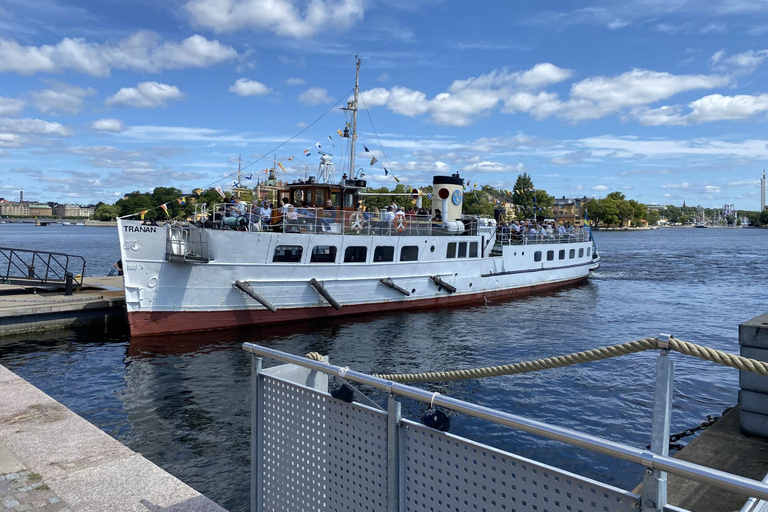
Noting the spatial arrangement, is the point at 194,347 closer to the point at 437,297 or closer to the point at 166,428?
the point at 166,428

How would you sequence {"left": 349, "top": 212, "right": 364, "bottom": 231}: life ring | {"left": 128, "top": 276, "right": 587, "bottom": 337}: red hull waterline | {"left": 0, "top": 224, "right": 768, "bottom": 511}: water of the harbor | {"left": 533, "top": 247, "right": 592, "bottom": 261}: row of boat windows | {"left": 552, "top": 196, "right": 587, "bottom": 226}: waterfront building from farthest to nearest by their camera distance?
{"left": 552, "top": 196, "right": 587, "bottom": 226}: waterfront building < {"left": 533, "top": 247, "right": 592, "bottom": 261}: row of boat windows < {"left": 349, "top": 212, "right": 364, "bottom": 231}: life ring < {"left": 128, "top": 276, "right": 587, "bottom": 337}: red hull waterline < {"left": 0, "top": 224, "right": 768, "bottom": 511}: water of the harbor

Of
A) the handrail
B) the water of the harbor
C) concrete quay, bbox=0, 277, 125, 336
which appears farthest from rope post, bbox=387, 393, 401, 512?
concrete quay, bbox=0, 277, 125, 336

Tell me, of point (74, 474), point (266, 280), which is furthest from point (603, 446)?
point (266, 280)

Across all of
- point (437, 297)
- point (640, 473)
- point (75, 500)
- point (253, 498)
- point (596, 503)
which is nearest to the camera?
point (596, 503)

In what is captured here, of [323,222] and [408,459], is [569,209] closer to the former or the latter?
[323,222]

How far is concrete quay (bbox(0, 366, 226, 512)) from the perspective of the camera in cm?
491

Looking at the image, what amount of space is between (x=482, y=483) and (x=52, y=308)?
20.5 m

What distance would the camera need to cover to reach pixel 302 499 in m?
4.00

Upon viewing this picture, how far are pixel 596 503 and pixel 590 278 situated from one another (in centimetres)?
4120

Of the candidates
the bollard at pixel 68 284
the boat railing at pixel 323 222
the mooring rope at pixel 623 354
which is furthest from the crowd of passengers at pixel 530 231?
the mooring rope at pixel 623 354

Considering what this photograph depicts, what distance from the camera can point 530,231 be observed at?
3241 centimetres

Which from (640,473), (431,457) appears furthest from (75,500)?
(640,473)

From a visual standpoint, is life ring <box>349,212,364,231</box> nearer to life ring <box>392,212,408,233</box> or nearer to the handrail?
life ring <box>392,212,408,233</box>

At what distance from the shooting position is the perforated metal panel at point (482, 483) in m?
2.56
